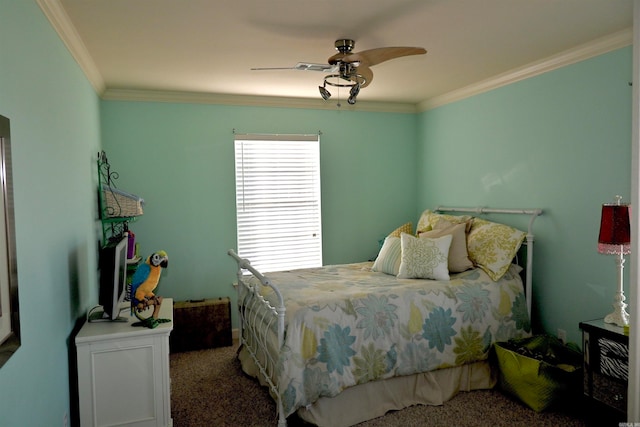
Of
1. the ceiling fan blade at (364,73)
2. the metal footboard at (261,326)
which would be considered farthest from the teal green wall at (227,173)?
the ceiling fan blade at (364,73)

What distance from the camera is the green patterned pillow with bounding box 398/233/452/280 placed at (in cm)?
331

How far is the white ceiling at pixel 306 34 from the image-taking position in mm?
2271

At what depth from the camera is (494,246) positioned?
11.3 feet

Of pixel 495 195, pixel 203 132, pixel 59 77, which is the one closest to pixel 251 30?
pixel 59 77

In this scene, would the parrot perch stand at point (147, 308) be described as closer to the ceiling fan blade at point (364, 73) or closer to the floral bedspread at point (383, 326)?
the floral bedspread at point (383, 326)

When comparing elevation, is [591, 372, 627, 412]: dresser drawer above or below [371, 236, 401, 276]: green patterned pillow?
below

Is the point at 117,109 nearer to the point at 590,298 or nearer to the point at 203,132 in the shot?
the point at 203,132

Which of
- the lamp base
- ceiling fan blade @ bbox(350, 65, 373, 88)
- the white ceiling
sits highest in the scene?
the white ceiling

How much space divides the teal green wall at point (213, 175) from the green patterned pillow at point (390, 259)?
1.08 m

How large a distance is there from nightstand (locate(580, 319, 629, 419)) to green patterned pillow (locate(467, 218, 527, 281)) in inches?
30.1

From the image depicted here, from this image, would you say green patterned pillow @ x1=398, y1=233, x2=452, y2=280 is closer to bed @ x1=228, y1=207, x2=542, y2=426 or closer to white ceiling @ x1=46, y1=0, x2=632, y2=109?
bed @ x1=228, y1=207, x2=542, y2=426

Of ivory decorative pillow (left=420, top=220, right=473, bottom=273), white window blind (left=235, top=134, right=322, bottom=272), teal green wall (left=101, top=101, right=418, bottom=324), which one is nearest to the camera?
ivory decorative pillow (left=420, top=220, right=473, bottom=273)

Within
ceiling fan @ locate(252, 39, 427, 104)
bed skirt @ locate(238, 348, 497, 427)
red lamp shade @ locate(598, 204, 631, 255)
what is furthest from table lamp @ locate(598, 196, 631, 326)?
ceiling fan @ locate(252, 39, 427, 104)

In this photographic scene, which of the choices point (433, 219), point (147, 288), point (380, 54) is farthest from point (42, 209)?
point (433, 219)
